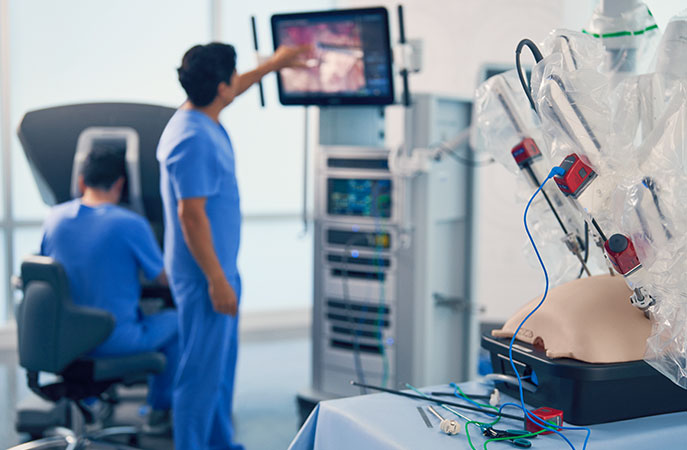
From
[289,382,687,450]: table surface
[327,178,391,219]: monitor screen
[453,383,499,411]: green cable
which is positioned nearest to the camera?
[289,382,687,450]: table surface

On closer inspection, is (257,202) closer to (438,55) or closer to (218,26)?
(218,26)

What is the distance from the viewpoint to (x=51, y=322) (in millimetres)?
2084

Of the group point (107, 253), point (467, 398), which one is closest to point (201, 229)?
point (107, 253)

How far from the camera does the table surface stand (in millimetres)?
1091

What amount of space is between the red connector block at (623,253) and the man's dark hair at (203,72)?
151 centimetres

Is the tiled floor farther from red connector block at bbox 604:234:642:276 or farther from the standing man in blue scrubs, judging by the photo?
red connector block at bbox 604:234:642:276

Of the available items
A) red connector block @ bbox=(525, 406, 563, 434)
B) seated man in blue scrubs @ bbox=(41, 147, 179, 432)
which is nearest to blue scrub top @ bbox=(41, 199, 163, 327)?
seated man in blue scrubs @ bbox=(41, 147, 179, 432)

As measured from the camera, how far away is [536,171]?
1.37 meters

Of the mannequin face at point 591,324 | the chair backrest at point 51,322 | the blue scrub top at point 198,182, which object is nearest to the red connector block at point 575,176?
the mannequin face at point 591,324

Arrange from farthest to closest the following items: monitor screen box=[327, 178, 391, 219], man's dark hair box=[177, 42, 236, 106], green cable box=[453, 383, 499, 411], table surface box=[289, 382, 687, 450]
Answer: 1. monitor screen box=[327, 178, 391, 219]
2. man's dark hair box=[177, 42, 236, 106]
3. green cable box=[453, 383, 499, 411]
4. table surface box=[289, 382, 687, 450]

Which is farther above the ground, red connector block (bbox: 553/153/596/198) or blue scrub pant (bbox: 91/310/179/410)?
red connector block (bbox: 553/153/596/198)

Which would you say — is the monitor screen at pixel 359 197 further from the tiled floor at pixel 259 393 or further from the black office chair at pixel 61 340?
the black office chair at pixel 61 340

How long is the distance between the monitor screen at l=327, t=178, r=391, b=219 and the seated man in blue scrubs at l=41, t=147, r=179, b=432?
0.83 m

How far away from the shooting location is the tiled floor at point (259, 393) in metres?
2.66
